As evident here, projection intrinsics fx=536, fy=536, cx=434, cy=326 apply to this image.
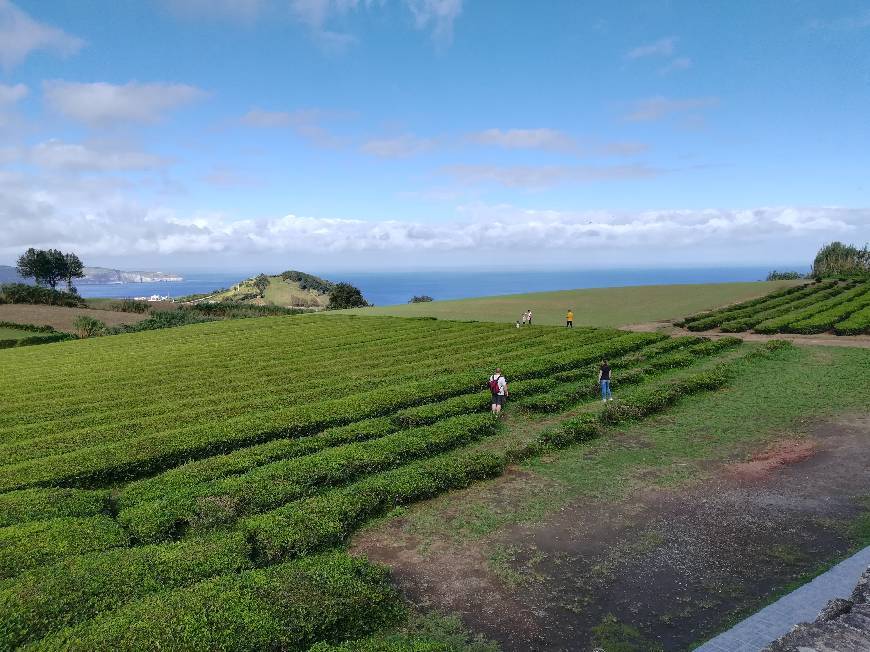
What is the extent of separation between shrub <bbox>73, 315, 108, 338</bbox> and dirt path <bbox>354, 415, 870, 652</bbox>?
210 ft

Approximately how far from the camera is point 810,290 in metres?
75.4

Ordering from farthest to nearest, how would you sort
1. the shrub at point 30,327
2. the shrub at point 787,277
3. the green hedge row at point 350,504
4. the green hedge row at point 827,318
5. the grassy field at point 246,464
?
the shrub at point 787,277
the shrub at point 30,327
the green hedge row at point 827,318
the green hedge row at point 350,504
the grassy field at point 246,464

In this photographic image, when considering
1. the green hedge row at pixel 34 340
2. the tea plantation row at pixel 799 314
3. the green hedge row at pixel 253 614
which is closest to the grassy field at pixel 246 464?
the green hedge row at pixel 253 614

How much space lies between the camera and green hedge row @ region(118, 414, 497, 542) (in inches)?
583

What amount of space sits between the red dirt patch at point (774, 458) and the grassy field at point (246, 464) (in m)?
5.47

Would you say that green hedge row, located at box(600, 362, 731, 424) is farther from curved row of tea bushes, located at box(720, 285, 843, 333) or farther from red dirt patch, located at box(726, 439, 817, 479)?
curved row of tea bushes, located at box(720, 285, 843, 333)

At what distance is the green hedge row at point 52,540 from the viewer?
40.8 ft

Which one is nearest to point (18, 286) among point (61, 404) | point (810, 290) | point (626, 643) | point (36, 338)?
point (36, 338)

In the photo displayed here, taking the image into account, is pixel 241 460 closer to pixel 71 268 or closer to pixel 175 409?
pixel 175 409

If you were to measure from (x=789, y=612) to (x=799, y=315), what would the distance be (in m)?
51.6

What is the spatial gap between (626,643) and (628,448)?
11.5 metres

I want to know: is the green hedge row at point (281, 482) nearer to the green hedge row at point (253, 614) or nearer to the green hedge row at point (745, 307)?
the green hedge row at point (253, 614)

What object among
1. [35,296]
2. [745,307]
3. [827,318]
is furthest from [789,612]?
[35,296]

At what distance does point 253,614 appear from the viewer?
10094 millimetres
